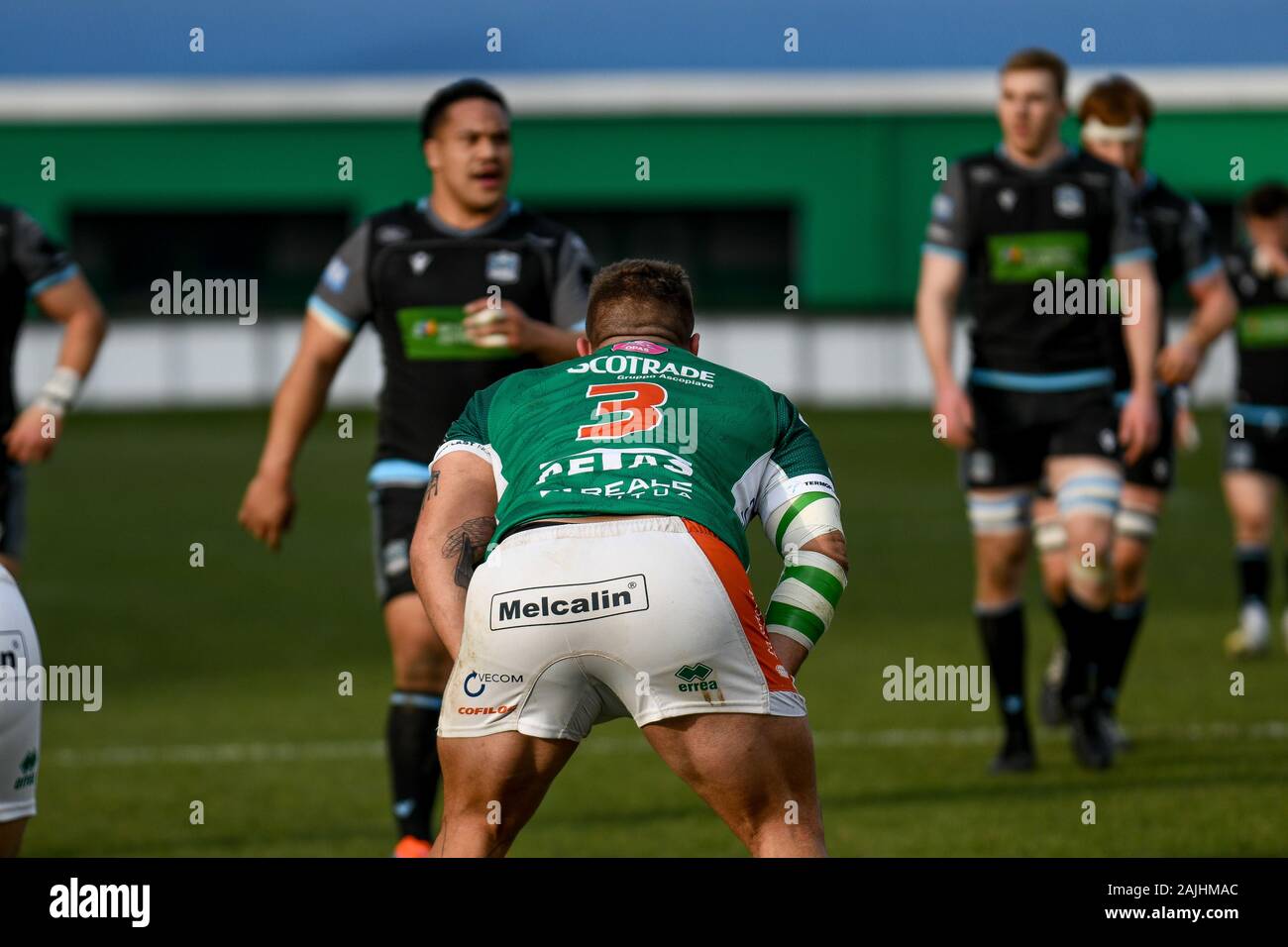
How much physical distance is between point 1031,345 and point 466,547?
447 cm

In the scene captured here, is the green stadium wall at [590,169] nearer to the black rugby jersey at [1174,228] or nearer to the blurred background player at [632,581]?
the black rugby jersey at [1174,228]

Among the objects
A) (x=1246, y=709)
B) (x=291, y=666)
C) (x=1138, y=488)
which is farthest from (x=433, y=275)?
(x=291, y=666)

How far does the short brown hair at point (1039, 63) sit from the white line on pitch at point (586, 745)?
2964mm

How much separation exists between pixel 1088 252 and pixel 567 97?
33.3m

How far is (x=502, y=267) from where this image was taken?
6738 millimetres

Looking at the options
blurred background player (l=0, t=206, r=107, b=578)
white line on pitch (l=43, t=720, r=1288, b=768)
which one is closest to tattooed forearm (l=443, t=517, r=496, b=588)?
blurred background player (l=0, t=206, r=107, b=578)

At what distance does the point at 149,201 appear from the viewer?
135 feet

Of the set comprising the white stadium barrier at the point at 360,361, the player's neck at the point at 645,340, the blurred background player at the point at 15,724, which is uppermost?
the white stadium barrier at the point at 360,361

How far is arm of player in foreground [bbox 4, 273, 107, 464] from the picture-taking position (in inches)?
287

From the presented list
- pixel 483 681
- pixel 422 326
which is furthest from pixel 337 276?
pixel 483 681

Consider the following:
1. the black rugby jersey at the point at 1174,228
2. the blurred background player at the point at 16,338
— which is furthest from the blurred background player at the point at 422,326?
the black rugby jersey at the point at 1174,228

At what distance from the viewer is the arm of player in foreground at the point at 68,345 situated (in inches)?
287

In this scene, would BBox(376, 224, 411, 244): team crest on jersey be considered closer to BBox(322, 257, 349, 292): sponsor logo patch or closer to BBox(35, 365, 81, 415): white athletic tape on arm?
BBox(322, 257, 349, 292): sponsor logo patch

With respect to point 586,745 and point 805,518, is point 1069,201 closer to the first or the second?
point 586,745
